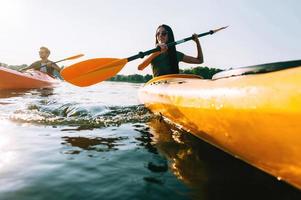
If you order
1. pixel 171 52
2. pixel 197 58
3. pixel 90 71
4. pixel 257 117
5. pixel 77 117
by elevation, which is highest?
pixel 171 52

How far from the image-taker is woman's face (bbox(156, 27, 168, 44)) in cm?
741

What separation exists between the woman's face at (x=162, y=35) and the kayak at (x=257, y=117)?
3837 millimetres

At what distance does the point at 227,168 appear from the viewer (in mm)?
3012

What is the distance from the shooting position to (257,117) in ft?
7.90

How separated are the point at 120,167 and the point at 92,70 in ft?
13.5

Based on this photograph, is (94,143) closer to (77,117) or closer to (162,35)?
(77,117)

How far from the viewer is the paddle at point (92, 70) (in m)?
6.79

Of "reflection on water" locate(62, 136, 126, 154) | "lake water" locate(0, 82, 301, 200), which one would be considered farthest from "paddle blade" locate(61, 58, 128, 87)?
"reflection on water" locate(62, 136, 126, 154)

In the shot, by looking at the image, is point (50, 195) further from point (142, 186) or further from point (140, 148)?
point (140, 148)

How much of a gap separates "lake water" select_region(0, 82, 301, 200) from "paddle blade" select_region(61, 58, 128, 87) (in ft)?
6.52

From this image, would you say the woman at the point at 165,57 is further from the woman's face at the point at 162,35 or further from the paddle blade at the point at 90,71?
the paddle blade at the point at 90,71

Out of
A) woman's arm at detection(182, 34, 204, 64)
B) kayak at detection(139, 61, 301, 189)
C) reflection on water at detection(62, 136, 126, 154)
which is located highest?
woman's arm at detection(182, 34, 204, 64)

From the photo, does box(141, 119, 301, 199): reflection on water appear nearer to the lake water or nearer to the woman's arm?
the lake water

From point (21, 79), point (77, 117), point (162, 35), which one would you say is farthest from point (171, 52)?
point (21, 79)
